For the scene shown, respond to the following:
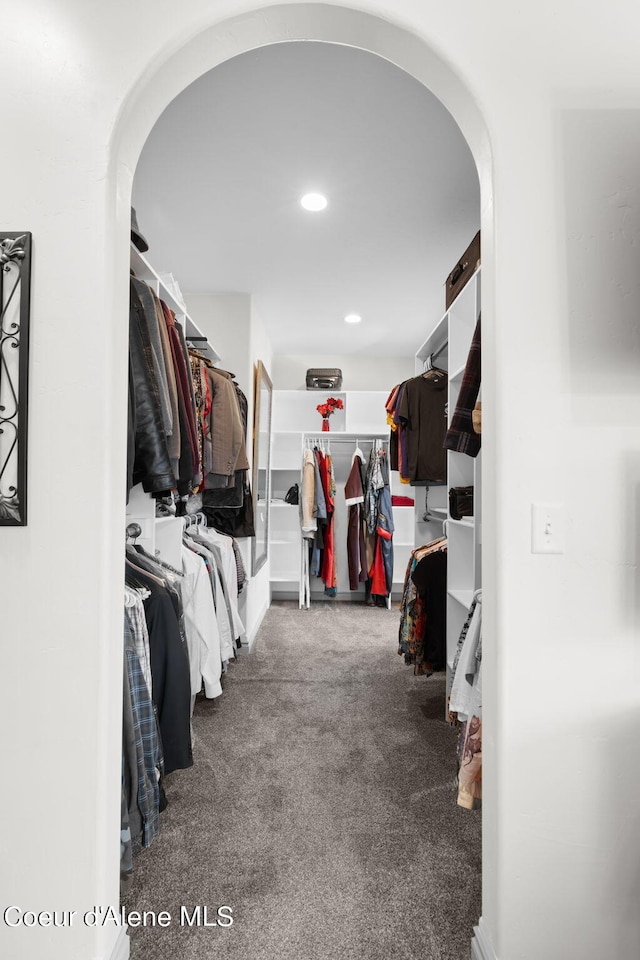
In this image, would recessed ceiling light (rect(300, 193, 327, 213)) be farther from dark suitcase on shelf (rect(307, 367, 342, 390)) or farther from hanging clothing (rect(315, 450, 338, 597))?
hanging clothing (rect(315, 450, 338, 597))

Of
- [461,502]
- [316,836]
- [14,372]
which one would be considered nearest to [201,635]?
[316,836]

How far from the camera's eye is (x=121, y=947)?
4.20 ft

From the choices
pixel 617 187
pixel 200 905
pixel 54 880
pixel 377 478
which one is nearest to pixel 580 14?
pixel 617 187

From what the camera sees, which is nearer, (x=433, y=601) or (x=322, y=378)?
(x=433, y=601)

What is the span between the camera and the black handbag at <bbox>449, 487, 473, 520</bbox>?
2490 mm

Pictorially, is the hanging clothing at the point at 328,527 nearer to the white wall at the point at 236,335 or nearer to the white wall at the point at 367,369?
the white wall at the point at 367,369

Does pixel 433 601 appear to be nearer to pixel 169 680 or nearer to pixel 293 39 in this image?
pixel 169 680

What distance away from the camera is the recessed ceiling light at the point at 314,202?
2.65 metres

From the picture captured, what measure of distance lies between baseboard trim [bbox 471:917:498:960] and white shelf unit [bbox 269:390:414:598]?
4.11 m

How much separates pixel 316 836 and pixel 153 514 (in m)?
1.32

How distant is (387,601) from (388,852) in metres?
3.59

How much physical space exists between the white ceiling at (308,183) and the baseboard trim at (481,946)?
255 centimetres

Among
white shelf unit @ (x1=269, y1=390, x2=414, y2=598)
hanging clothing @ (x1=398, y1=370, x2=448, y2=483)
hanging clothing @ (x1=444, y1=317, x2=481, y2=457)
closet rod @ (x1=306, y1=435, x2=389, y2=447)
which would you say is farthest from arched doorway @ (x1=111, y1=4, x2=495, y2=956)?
closet rod @ (x1=306, y1=435, x2=389, y2=447)

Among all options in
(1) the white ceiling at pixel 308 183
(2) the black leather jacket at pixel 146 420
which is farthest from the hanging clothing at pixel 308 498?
(2) the black leather jacket at pixel 146 420
